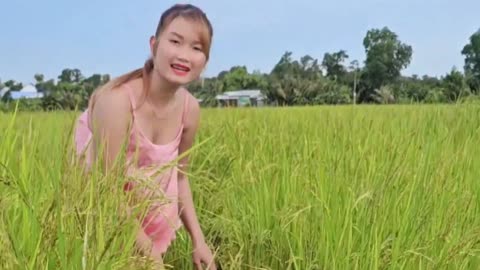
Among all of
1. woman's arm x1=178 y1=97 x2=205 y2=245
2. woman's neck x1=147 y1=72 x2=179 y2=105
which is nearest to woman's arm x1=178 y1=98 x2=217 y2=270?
woman's arm x1=178 y1=97 x2=205 y2=245

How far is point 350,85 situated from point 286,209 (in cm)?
1074

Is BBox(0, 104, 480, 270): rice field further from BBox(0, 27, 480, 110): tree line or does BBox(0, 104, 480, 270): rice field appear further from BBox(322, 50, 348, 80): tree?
BBox(322, 50, 348, 80): tree

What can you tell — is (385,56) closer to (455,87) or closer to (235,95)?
(235,95)

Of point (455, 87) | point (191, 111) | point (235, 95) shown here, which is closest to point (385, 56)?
point (235, 95)

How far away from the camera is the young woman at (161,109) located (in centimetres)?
126

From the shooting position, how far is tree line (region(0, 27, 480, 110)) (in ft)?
10.8

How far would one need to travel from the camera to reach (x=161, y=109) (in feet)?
4.66

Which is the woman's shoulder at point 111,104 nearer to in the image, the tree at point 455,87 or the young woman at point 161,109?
the young woman at point 161,109

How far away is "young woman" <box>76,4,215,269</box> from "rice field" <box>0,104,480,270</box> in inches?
3.0

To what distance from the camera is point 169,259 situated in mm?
1736

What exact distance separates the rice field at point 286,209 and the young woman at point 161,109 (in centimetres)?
8

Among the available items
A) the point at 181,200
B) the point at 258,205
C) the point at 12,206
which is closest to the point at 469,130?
the point at 258,205

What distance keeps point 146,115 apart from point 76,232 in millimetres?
597

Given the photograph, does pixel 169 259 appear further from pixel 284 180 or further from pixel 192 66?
pixel 192 66
